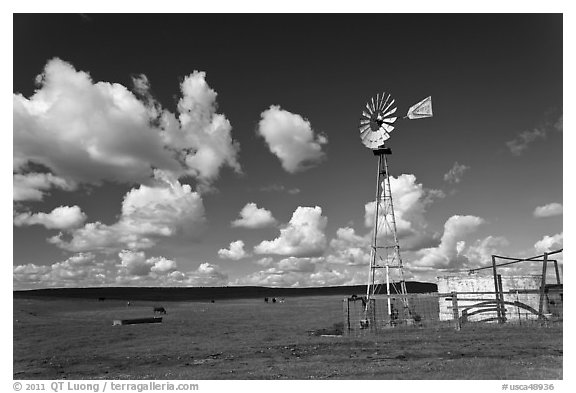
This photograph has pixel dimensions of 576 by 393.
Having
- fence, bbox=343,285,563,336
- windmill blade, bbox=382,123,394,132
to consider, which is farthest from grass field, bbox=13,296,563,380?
windmill blade, bbox=382,123,394,132

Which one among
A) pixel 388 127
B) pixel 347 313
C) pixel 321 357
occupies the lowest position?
pixel 321 357

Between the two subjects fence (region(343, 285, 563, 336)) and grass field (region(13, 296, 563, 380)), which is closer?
grass field (region(13, 296, 563, 380))

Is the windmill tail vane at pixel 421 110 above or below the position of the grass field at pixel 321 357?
above

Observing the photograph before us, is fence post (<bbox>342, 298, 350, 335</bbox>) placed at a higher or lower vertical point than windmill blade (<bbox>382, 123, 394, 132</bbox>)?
lower

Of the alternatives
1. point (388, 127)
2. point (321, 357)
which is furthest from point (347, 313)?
point (388, 127)

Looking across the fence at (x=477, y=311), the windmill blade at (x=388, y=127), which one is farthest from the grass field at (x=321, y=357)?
the windmill blade at (x=388, y=127)

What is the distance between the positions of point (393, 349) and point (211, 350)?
8.60 meters

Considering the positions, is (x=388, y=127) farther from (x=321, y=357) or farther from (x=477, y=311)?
(x=321, y=357)

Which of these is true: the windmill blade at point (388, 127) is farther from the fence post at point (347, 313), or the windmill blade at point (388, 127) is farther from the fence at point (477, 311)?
the fence post at point (347, 313)

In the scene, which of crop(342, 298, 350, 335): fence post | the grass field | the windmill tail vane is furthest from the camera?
the windmill tail vane

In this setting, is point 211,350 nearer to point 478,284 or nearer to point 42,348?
point 42,348

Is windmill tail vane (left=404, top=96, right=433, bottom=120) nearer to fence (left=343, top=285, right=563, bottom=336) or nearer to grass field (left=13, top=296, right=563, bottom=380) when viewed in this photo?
fence (left=343, top=285, right=563, bottom=336)

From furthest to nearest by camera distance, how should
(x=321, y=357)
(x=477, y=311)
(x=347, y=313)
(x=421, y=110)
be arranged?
(x=421, y=110)
(x=347, y=313)
(x=477, y=311)
(x=321, y=357)
